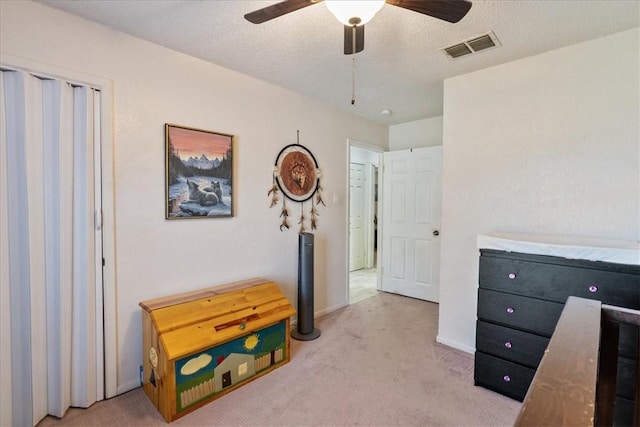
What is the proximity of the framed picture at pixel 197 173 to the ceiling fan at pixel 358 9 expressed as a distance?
1247 millimetres

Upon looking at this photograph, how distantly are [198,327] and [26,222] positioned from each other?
114 cm

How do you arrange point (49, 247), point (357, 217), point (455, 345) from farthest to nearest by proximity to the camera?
point (357, 217) < point (455, 345) < point (49, 247)

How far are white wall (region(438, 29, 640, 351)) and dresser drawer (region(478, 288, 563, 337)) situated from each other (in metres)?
0.57

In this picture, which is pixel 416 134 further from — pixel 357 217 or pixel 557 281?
pixel 557 281

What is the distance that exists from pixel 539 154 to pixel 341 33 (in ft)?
5.61

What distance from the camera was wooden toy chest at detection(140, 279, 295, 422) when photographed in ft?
6.14

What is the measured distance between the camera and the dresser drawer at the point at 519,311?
6.22 ft

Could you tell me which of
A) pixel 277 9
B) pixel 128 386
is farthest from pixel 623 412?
pixel 128 386

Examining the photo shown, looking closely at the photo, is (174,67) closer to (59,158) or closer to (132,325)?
(59,158)

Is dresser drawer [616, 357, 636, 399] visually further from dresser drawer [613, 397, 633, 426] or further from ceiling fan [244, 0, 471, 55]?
ceiling fan [244, 0, 471, 55]

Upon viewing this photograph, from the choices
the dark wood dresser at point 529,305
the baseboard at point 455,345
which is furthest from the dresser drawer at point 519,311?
the baseboard at point 455,345

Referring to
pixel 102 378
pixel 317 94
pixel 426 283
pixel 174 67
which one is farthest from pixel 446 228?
pixel 102 378

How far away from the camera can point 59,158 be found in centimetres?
183

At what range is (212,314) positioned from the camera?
212cm
